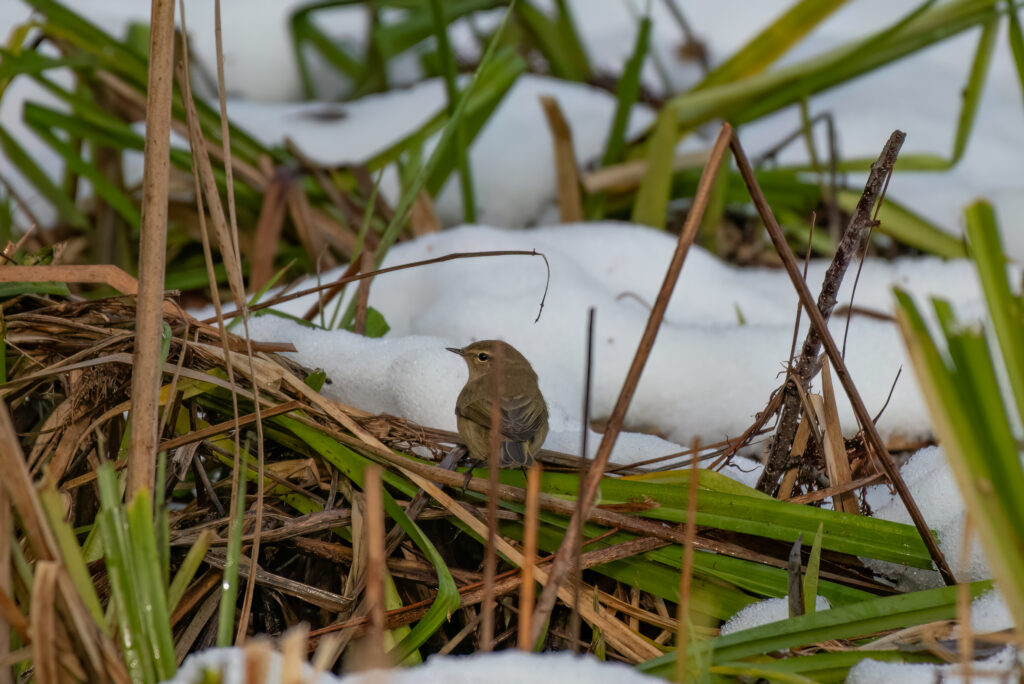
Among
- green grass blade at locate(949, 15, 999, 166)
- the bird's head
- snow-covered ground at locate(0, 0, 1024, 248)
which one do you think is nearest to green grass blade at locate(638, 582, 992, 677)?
the bird's head

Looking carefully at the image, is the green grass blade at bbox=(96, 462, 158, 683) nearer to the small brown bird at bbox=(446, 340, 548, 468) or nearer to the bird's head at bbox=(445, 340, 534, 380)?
the small brown bird at bbox=(446, 340, 548, 468)

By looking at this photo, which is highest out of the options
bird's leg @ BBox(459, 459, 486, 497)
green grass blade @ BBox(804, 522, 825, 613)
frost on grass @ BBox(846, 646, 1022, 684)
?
bird's leg @ BBox(459, 459, 486, 497)

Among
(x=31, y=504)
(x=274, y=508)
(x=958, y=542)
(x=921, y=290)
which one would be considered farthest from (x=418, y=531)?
(x=921, y=290)

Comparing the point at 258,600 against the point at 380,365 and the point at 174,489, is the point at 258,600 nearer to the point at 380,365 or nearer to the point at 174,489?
the point at 174,489

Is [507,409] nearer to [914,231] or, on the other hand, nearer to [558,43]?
[914,231]

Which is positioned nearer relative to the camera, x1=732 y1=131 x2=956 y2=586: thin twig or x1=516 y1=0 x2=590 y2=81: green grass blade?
x1=732 y1=131 x2=956 y2=586: thin twig

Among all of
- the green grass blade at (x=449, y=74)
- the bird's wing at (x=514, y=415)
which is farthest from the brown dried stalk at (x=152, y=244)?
the green grass blade at (x=449, y=74)

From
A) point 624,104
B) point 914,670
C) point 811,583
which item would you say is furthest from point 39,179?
point 914,670
